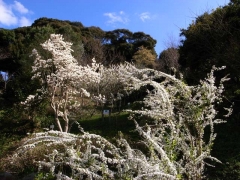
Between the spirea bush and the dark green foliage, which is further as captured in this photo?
the dark green foliage

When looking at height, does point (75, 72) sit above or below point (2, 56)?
below

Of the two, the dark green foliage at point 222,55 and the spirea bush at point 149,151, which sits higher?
the dark green foliage at point 222,55

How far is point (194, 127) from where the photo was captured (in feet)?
10.4

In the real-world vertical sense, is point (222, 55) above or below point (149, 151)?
above

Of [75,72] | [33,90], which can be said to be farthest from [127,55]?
[75,72]

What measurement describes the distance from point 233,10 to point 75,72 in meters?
6.07

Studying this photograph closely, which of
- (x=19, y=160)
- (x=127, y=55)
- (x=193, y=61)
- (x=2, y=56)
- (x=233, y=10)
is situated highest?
(x=127, y=55)

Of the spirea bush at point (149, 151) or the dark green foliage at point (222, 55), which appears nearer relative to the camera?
the spirea bush at point (149, 151)

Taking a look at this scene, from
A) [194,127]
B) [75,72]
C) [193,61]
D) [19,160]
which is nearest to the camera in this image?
[194,127]

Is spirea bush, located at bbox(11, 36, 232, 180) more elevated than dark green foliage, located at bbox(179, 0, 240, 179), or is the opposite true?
dark green foliage, located at bbox(179, 0, 240, 179)

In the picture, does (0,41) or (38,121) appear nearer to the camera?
(38,121)

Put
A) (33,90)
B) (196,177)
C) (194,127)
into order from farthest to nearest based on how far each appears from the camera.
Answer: (33,90) < (194,127) < (196,177)

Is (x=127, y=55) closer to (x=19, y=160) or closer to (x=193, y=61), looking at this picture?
(x=193, y=61)

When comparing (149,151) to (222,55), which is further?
(222,55)
